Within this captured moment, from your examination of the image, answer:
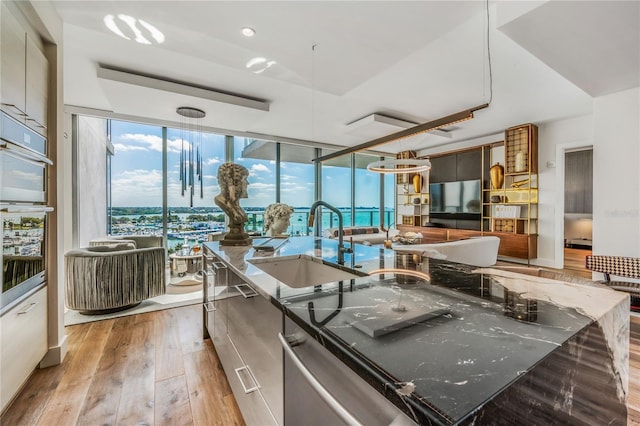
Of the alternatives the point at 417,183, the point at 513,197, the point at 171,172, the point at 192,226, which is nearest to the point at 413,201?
the point at 417,183

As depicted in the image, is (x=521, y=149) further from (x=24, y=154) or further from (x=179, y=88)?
(x=24, y=154)

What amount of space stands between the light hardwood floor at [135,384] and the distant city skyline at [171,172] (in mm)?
2492

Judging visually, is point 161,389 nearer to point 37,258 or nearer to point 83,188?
point 37,258

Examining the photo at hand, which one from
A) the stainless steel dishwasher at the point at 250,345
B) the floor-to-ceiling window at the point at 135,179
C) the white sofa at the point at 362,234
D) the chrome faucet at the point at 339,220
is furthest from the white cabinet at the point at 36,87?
the white sofa at the point at 362,234

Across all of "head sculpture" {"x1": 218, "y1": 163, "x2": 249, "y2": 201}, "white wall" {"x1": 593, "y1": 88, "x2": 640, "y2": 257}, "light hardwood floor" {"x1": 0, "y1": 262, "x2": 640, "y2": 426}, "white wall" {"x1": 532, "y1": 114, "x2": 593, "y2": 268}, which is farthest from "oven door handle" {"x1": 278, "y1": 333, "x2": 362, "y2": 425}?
"white wall" {"x1": 532, "y1": 114, "x2": 593, "y2": 268}

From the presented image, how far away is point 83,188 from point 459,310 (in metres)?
5.68

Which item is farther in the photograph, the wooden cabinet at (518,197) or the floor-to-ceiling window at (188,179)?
the wooden cabinet at (518,197)

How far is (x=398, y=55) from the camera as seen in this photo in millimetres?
2600

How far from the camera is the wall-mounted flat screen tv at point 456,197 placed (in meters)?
6.57

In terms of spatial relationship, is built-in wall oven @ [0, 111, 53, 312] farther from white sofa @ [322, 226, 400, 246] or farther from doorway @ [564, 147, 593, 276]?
doorway @ [564, 147, 593, 276]

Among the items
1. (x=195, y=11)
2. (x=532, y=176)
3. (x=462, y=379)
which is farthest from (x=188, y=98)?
(x=532, y=176)

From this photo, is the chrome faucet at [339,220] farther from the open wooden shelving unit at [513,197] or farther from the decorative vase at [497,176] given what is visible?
the decorative vase at [497,176]

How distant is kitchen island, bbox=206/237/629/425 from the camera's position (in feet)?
1.50

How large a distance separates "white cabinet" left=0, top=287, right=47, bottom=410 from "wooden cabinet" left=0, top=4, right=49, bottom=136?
3.80 feet
